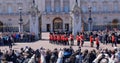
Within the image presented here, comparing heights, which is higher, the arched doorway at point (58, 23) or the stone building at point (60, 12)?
the stone building at point (60, 12)

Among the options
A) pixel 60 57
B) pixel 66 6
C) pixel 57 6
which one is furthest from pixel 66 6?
pixel 60 57

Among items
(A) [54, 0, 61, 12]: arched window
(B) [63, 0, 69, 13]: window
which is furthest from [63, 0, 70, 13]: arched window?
(A) [54, 0, 61, 12]: arched window

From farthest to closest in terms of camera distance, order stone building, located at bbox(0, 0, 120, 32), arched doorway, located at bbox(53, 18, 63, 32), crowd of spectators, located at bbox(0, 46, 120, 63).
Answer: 1. stone building, located at bbox(0, 0, 120, 32)
2. arched doorway, located at bbox(53, 18, 63, 32)
3. crowd of spectators, located at bbox(0, 46, 120, 63)

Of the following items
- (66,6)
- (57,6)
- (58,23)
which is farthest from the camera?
(58,23)

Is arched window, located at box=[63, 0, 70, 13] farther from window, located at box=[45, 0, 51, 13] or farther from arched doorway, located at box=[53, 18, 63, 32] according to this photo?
window, located at box=[45, 0, 51, 13]

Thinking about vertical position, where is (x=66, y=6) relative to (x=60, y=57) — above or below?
above

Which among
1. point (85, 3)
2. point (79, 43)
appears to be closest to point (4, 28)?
point (85, 3)

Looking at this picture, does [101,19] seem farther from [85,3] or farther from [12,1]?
[12,1]

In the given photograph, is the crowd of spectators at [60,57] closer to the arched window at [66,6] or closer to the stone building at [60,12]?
the stone building at [60,12]

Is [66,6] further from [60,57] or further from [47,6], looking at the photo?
[60,57]

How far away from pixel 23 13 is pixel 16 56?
2406 inches

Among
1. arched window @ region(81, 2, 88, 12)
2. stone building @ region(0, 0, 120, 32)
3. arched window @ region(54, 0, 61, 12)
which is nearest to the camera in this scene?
stone building @ region(0, 0, 120, 32)

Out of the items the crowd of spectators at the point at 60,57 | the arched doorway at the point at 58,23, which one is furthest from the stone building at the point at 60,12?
the crowd of spectators at the point at 60,57

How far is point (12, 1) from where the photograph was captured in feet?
284
